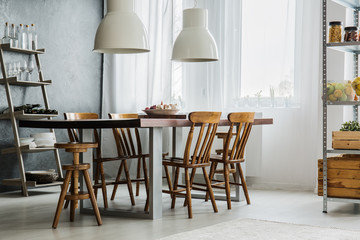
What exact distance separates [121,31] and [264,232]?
1.83 metres

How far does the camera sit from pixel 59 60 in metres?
6.26

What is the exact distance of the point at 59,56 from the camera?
6.26 m

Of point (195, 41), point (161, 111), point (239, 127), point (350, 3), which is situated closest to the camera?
point (239, 127)

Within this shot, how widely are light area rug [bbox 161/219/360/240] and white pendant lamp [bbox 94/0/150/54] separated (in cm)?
150

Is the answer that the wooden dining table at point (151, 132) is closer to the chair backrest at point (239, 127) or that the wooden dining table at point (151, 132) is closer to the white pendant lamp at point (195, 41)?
the chair backrest at point (239, 127)

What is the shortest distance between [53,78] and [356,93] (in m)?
3.48

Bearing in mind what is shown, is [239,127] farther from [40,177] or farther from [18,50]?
[18,50]

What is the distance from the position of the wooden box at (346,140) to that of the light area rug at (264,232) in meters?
0.95

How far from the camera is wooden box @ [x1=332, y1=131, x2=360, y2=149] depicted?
4277 mm

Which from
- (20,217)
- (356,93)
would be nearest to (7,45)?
(20,217)

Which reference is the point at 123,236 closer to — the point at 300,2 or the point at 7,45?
the point at 7,45

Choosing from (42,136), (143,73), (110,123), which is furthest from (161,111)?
(143,73)

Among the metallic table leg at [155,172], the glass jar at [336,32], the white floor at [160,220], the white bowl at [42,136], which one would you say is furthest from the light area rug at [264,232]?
the white bowl at [42,136]

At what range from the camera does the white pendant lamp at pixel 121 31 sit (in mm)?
4047
